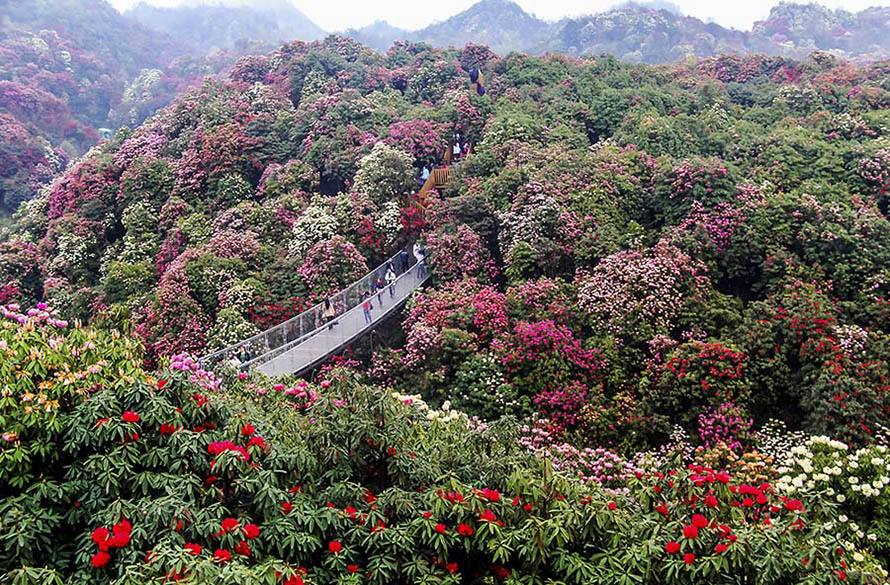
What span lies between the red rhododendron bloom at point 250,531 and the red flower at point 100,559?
0.96m

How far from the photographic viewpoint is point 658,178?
54.5ft

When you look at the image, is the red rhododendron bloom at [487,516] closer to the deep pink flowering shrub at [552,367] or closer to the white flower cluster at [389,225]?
the deep pink flowering shrub at [552,367]

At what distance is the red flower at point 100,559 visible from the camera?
4777mm

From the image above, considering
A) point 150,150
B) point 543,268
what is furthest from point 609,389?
point 150,150

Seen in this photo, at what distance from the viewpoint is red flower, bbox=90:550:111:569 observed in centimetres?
478

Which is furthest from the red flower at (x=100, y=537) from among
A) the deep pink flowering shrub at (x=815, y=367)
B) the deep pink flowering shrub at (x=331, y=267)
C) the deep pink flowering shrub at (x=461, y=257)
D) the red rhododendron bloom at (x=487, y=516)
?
the deep pink flowering shrub at (x=331, y=267)

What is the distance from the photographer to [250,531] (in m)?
5.20

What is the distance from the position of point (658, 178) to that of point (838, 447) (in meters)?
9.29

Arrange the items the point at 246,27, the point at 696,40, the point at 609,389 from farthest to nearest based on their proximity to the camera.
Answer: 1. the point at 246,27
2. the point at 696,40
3. the point at 609,389

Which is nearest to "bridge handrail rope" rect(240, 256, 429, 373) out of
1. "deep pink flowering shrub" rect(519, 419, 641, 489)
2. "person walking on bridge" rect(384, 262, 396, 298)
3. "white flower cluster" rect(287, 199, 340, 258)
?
"person walking on bridge" rect(384, 262, 396, 298)

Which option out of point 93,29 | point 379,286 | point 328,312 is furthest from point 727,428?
point 93,29

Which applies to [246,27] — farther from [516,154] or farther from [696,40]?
[516,154]

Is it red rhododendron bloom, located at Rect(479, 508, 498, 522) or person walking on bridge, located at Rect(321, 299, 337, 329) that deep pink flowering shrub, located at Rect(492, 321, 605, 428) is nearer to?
person walking on bridge, located at Rect(321, 299, 337, 329)

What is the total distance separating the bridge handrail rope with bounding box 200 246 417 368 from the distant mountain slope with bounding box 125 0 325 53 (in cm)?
7717
